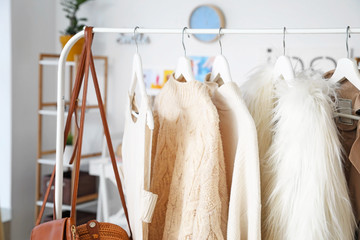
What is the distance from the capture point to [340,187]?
1.14 m

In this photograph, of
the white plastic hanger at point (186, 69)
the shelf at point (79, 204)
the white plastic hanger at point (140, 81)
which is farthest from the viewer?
the shelf at point (79, 204)

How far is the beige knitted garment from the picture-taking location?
1.20 metres

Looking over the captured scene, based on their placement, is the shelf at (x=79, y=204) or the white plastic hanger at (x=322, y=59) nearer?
the white plastic hanger at (x=322, y=59)

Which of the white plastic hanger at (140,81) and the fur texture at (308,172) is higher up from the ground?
the white plastic hanger at (140,81)

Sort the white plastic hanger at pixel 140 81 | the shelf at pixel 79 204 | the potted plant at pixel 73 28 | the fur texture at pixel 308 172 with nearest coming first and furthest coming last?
the fur texture at pixel 308 172, the white plastic hanger at pixel 140 81, the shelf at pixel 79 204, the potted plant at pixel 73 28

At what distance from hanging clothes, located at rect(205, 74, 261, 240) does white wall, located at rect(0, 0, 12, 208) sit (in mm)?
2422

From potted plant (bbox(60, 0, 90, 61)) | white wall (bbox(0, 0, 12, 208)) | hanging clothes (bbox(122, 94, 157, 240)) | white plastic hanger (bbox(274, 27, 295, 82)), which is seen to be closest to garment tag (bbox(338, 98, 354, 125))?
white plastic hanger (bbox(274, 27, 295, 82))

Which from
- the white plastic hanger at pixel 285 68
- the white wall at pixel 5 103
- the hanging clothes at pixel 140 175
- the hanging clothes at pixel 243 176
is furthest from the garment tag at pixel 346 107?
the white wall at pixel 5 103

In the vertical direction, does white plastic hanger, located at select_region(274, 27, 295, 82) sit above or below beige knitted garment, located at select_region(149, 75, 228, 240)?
above

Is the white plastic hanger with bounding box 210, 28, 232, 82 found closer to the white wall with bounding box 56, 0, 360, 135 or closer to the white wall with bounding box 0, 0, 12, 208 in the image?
the white wall with bounding box 56, 0, 360, 135

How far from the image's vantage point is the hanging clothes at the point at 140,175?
1.24 meters

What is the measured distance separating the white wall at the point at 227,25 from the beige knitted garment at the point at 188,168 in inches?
66.8

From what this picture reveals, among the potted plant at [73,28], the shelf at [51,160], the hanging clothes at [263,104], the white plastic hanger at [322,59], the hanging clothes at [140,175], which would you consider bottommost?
the shelf at [51,160]

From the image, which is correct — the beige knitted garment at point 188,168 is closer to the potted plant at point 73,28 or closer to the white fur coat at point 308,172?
the white fur coat at point 308,172
